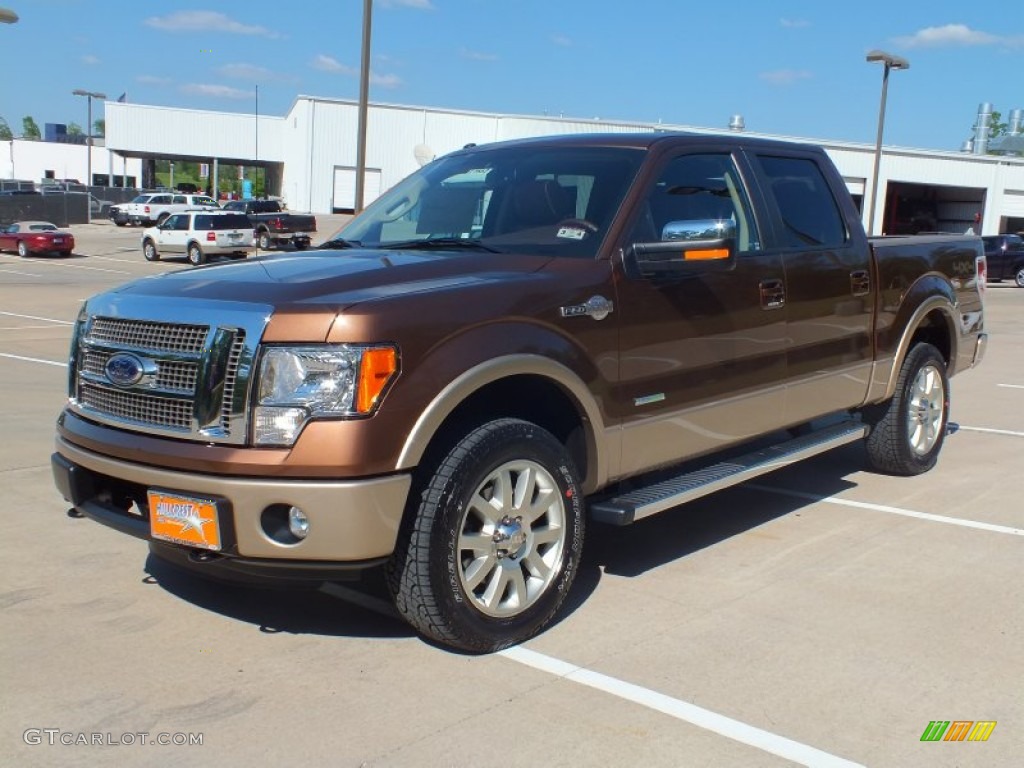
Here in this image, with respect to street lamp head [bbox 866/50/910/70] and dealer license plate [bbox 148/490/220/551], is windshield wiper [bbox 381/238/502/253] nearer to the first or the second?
dealer license plate [bbox 148/490/220/551]

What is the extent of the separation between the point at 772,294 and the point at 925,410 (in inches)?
94.7

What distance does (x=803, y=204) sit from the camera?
19.2 ft

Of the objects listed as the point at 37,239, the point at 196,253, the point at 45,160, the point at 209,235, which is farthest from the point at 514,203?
the point at 45,160

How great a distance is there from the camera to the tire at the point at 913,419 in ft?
22.2

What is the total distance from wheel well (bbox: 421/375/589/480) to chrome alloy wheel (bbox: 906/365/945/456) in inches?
131

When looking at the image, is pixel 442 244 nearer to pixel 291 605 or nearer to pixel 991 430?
pixel 291 605

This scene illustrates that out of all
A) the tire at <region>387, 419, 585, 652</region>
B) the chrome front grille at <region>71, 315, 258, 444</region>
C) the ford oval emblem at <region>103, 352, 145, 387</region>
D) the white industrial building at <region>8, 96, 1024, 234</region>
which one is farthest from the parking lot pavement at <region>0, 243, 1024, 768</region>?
the white industrial building at <region>8, 96, 1024, 234</region>

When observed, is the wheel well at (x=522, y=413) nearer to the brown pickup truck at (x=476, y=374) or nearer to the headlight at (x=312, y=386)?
the brown pickup truck at (x=476, y=374)

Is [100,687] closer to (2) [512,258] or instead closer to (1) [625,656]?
(1) [625,656]

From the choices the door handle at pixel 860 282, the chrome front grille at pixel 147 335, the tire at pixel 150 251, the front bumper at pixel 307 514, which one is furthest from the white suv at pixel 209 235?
the front bumper at pixel 307 514

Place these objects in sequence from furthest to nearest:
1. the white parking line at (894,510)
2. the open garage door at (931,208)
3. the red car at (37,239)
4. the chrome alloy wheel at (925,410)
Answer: the open garage door at (931,208), the red car at (37,239), the chrome alloy wheel at (925,410), the white parking line at (894,510)

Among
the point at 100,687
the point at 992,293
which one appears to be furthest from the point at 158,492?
the point at 992,293

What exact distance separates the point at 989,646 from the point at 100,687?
3.38 metres

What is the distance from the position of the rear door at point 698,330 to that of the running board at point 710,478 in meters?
0.13
